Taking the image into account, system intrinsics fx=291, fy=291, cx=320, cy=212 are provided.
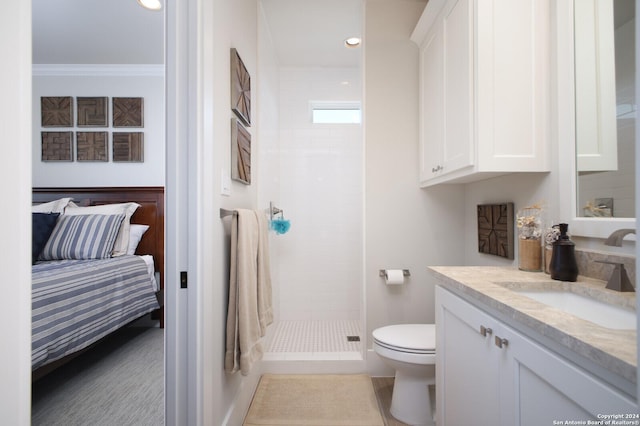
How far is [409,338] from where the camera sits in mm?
1650

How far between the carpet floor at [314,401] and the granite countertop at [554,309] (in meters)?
1.01

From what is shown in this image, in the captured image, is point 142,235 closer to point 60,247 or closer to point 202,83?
point 60,247

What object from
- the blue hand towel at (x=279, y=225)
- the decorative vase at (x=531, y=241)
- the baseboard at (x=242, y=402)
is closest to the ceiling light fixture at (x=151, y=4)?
the blue hand towel at (x=279, y=225)

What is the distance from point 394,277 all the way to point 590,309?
1.13 m

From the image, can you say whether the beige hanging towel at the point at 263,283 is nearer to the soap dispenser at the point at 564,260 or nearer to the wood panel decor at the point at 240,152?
the wood panel decor at the point at 240,152

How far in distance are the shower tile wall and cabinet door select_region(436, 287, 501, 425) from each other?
183 centimetres

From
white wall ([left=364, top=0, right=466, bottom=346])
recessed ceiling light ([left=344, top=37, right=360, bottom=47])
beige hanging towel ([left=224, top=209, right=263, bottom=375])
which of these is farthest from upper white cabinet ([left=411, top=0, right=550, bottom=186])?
recessed ceiling light ([left=344, top=37, right=360, bottom=47])

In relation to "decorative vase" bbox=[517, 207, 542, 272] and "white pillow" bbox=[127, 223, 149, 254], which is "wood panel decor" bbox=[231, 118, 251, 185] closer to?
"decorative vase" bbox=[517, 207, 542, 272]

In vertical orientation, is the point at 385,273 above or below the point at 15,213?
below

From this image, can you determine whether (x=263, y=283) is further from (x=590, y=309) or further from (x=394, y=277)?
(x=590, y=309)

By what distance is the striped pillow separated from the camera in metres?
2.41

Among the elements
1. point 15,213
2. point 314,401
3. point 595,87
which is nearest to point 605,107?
point 595,87

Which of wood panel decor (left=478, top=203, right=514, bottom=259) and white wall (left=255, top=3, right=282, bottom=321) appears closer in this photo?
wood panel decor (left=478, top=203, right=514, bottom=259)

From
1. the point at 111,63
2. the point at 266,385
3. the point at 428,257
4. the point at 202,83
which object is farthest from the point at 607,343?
the point at 111,63
